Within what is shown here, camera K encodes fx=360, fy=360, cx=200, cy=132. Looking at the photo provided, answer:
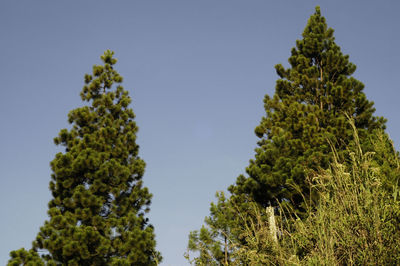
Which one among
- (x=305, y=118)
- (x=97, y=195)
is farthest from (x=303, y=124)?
(x=97, y=195)

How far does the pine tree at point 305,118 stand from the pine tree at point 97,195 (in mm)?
4497

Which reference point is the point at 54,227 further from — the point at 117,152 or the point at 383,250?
the point at 383,250

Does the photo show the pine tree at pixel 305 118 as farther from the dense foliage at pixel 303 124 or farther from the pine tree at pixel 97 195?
the pine tree at pixel 97 195

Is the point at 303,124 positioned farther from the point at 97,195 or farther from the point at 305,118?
the point at 97,195

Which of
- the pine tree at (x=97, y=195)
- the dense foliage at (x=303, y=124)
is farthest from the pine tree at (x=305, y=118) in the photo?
the pine tree at (x=97, y=195)

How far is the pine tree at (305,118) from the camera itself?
14.2m

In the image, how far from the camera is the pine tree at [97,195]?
1256cm

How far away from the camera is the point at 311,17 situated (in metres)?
18.5

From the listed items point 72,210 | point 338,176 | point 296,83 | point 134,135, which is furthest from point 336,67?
point 338,176

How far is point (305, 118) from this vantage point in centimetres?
1562

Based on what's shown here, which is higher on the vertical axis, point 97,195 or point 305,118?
point 305,118

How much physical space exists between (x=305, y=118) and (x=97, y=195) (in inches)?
366

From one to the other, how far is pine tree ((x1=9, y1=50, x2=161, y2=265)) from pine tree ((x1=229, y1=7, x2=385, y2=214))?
4.50 m

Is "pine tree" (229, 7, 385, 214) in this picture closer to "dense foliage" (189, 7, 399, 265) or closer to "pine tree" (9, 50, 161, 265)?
"dense foliage" (189, 7, 399, 265)
